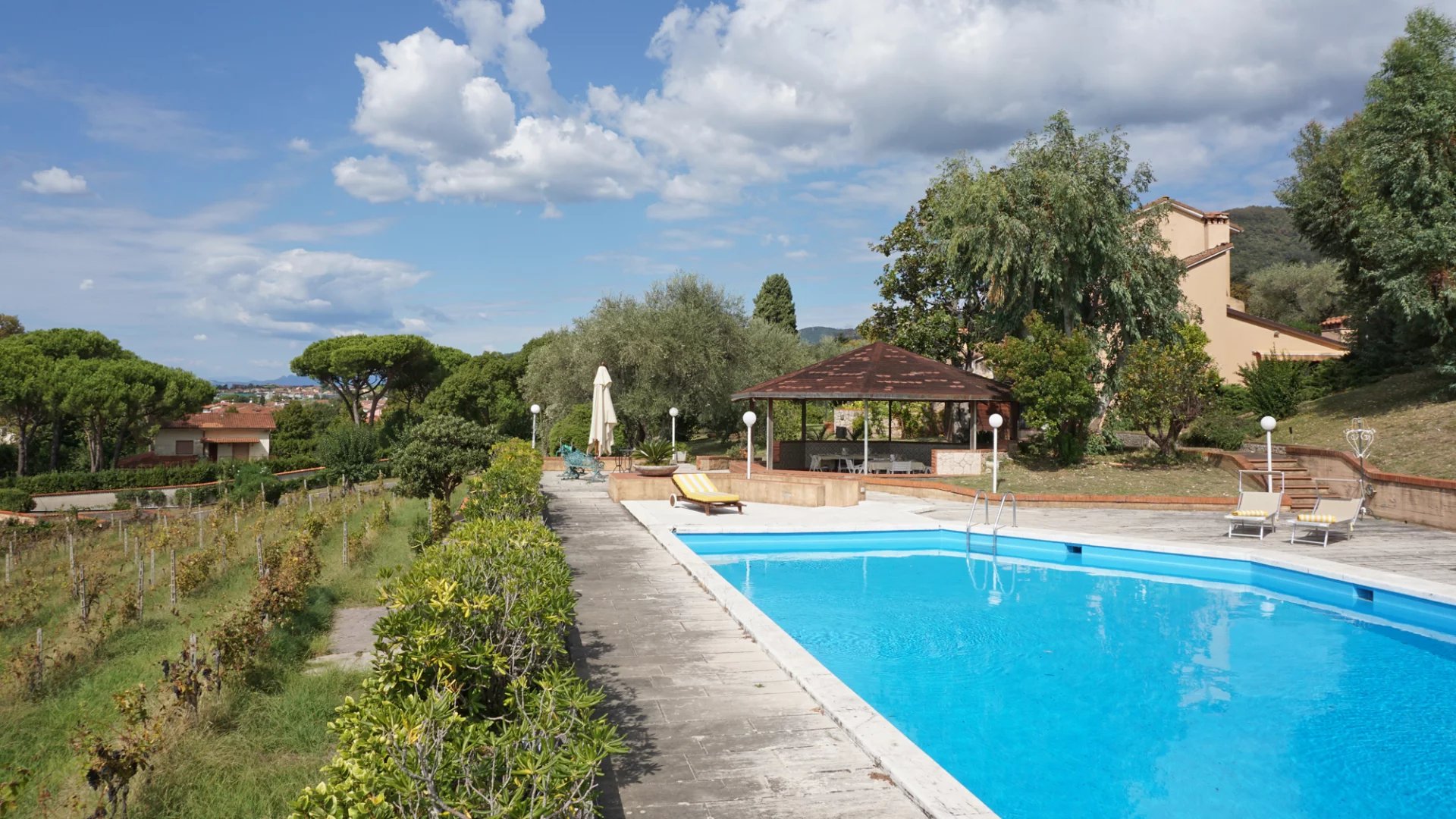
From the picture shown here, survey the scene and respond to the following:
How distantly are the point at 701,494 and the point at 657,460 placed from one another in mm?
4470

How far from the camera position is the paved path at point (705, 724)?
13.6ft

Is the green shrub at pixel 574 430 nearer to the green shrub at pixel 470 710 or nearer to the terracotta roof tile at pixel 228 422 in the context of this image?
the green shrub at pixel 470 710

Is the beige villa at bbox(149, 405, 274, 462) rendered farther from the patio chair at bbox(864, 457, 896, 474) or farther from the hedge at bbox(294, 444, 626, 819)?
the hedge at bbox(294, 444, 626, 819)

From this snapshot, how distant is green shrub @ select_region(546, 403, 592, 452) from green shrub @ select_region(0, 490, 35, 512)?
16.8 meters

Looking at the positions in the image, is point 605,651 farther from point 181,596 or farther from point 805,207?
point 805,207

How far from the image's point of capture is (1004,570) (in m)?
12.8

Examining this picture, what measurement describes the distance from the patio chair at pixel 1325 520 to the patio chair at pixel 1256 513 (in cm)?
34

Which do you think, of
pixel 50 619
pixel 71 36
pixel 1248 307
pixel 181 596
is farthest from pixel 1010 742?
pixel 1248 307

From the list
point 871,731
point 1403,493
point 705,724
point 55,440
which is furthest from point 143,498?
point 1403,493

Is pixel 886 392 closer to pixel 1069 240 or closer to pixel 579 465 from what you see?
pixel 1069 240

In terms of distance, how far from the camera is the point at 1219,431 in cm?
2058

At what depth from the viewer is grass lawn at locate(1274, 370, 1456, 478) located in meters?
16.4

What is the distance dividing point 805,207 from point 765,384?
19.1 feet

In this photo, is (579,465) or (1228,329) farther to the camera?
(1228,329)
